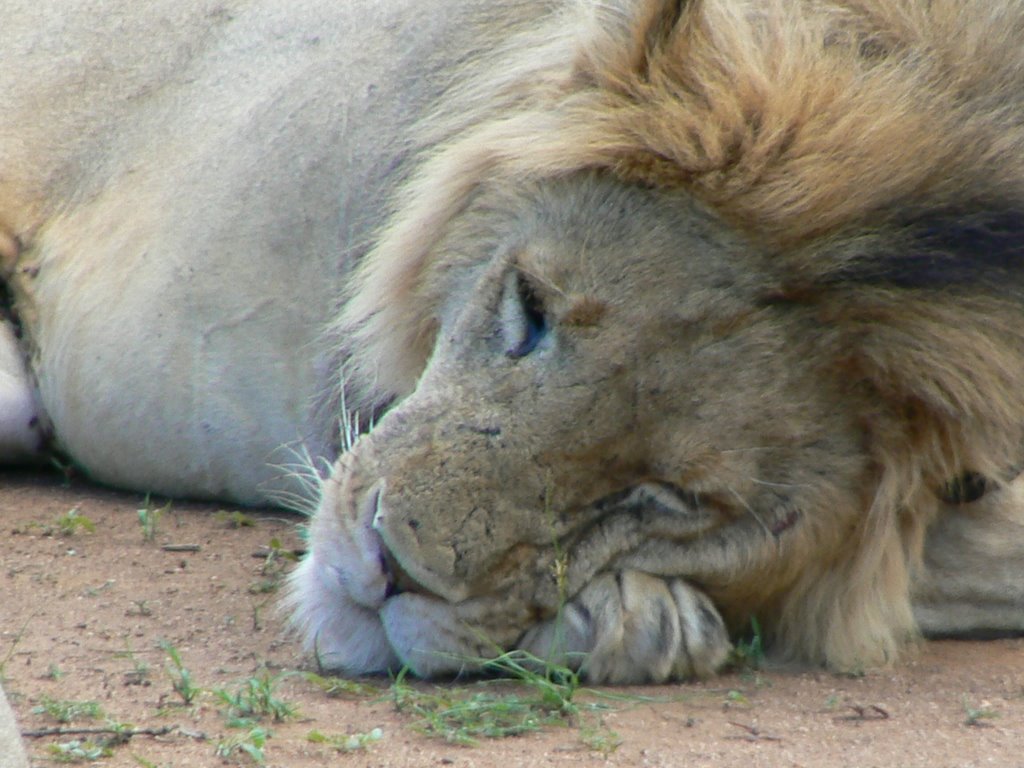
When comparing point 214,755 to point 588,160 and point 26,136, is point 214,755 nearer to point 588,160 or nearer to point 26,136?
point 588,160

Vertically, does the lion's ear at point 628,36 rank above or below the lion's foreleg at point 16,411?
above

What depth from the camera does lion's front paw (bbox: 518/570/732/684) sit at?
9.11ft

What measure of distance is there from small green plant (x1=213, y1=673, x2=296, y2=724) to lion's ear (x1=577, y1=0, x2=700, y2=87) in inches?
48.3

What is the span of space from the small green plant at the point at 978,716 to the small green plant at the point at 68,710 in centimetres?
137

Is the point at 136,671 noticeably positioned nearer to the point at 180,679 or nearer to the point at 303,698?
the point at 180,679

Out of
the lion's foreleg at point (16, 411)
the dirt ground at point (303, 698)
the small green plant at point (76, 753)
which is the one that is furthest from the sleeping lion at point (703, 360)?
the lion's foreleg at point (16, 411)

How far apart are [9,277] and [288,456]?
109 centimetres

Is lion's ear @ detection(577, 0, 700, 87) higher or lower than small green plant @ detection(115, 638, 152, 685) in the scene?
higher

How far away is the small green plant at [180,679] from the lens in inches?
102

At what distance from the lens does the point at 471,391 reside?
2.79m

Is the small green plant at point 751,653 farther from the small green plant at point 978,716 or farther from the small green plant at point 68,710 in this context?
the small green plant at point 68,710

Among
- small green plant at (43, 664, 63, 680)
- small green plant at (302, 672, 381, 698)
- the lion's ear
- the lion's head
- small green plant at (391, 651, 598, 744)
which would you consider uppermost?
the lion's ear

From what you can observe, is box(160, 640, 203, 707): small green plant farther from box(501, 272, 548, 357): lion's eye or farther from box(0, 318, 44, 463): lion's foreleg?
box(0, 318, 44, 463): lion's foreleg

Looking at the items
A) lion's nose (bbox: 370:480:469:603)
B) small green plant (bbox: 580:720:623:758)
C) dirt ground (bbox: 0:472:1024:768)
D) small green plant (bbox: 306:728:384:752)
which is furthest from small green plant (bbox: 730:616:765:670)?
small green plant (bbox: 306:728:384:752)
